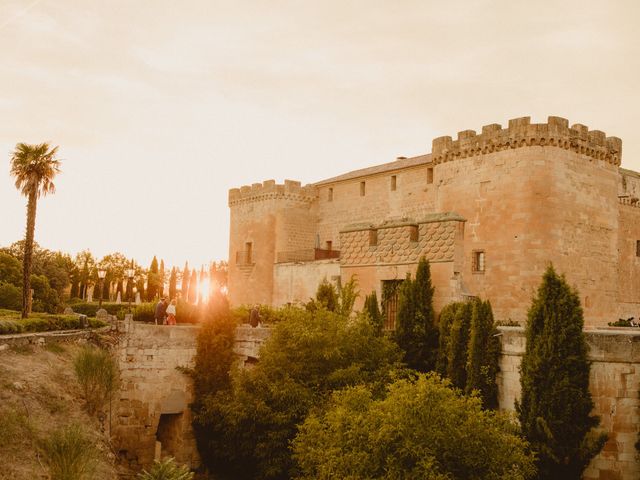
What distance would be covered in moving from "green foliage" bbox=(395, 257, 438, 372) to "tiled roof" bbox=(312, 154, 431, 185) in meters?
13.6

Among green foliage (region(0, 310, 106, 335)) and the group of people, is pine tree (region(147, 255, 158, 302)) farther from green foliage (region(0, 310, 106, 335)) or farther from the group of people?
the group of people

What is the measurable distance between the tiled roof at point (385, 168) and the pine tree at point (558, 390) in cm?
1661

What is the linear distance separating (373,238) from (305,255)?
16.2m

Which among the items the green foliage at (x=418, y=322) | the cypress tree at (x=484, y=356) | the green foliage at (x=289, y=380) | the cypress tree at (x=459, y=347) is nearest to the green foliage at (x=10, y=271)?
the green foliage at (x=289, y=380)

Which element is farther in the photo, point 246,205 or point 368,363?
point 246,205

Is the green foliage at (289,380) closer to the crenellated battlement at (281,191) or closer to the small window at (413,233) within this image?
the small window at (413,233)

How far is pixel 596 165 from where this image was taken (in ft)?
90.9

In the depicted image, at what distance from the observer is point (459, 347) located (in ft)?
59.1

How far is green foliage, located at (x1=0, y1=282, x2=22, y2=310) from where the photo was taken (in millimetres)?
36188

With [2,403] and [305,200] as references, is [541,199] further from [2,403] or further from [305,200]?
[2,403]

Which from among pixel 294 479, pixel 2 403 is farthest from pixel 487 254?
pixel 2 403

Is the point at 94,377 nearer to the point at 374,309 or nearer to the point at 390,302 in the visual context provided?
the point at 374,309

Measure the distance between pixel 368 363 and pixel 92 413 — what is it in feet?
25.0

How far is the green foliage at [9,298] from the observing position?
3619 cm
